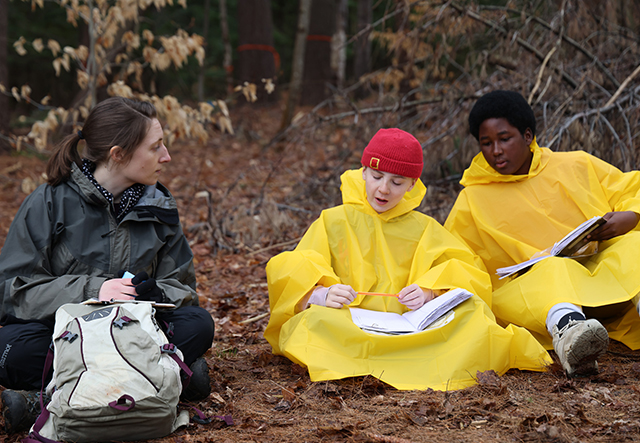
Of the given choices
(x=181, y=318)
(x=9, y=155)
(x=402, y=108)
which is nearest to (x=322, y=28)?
(x=9, y=155)

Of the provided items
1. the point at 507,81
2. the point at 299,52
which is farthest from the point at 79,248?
the point at 299,52

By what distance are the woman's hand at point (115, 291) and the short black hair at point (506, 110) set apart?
231 cm

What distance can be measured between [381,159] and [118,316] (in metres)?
1.55

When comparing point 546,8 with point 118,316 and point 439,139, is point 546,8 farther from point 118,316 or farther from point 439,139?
point 118,316

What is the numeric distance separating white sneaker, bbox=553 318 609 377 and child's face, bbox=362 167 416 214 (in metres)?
1.09

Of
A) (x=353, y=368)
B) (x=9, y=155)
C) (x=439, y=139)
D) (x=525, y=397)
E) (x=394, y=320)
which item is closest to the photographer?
(x=525, y=397)

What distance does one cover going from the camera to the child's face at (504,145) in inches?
139

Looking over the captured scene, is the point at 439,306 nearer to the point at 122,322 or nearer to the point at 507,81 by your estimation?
the point at 122,322

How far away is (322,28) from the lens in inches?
534

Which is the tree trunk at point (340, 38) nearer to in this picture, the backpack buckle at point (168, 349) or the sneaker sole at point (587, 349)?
the sneaker sole at point (587, 349)

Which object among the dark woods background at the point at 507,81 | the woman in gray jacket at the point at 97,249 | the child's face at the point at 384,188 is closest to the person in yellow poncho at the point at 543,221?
the child's face at the point at 384,188

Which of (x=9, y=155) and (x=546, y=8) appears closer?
(x=546, y=8)

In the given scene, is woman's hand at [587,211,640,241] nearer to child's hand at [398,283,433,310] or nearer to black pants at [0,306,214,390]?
child's hand at [398,283,433,310]

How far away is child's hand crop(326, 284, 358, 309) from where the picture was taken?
2.95 metres
